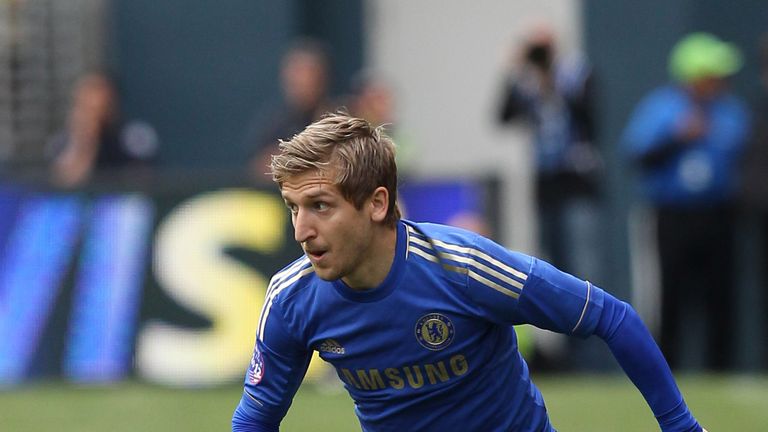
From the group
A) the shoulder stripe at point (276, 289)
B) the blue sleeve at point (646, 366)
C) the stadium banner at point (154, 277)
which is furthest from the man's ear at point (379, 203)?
the stadium banner at point (154, 277)

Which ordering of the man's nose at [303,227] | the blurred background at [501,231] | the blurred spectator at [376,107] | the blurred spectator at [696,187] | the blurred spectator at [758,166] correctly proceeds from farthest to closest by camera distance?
the blurred spectator at [376,107] → the blurred spectator at [696,187] → the blurred spectator at [758,166] → the blurred background at [501,231] → the man's nose at [303,227]

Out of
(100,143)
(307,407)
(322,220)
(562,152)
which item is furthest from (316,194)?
(100,143)

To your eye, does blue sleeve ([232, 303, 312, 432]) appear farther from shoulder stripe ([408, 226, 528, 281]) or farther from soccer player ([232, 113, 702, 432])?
shoulder stripe ([408, 226, 528, 281])

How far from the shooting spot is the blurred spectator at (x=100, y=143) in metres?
11.7

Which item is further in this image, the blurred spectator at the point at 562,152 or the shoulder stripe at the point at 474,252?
the blurred spectator at the point at 562,152

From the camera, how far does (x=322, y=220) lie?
452 centimetres

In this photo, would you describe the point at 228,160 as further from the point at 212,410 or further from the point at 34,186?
the point at 212,410

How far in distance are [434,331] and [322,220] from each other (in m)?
0.51

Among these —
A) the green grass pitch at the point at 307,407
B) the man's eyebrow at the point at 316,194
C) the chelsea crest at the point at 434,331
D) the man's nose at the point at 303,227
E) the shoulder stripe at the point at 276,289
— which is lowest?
the green grass pitch at the point at 307,407

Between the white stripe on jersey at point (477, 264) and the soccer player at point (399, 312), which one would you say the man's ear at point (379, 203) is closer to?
the soccer player at point (399, 312)

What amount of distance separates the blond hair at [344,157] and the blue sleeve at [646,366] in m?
0.77

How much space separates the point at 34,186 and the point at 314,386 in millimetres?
2590

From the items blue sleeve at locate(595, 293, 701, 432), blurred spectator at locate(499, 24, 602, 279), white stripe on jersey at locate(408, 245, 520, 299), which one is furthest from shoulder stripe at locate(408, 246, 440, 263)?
blurred spectator at locate(499, 24, 602, 279)

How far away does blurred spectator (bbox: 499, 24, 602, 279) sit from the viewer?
11094 mm
